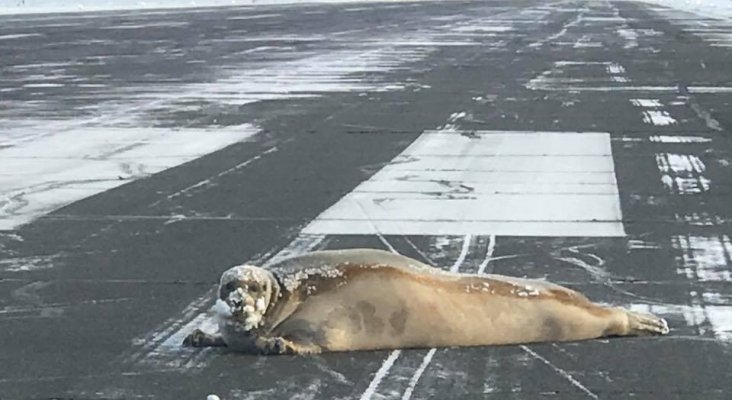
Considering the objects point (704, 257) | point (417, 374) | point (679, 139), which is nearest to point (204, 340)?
point (417, 374)

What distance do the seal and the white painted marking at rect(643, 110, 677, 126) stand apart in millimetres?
9364

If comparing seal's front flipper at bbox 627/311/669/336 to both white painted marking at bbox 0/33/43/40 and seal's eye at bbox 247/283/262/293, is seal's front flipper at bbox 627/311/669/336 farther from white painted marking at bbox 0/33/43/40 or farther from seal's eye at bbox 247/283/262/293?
white painted marking at bbox 0/33/43/40

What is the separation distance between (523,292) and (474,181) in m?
5.12

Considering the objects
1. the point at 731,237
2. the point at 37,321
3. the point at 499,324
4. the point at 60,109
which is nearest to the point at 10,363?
the point at 37,321

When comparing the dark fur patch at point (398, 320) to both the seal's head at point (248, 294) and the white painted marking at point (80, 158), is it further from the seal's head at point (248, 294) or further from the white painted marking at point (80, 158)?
the white painted marking at point (80, 158)

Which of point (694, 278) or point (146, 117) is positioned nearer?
point (694, 278)

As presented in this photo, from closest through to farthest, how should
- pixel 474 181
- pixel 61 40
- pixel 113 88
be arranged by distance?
pixel 474 181
pixel 113 88
pixel 61 40

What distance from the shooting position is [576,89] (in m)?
19.7

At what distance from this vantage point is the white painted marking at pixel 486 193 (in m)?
9.12

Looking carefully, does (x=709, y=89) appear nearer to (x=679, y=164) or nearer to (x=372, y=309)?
(x=679, y=164)

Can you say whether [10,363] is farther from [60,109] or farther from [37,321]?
[60,109]

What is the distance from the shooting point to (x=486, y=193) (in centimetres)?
1051

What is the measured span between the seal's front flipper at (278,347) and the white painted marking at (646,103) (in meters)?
12.0

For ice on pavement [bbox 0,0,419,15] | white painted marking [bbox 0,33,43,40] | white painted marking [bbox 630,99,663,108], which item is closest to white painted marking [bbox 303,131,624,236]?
white painted marking [bbox 630,99,663,108]
